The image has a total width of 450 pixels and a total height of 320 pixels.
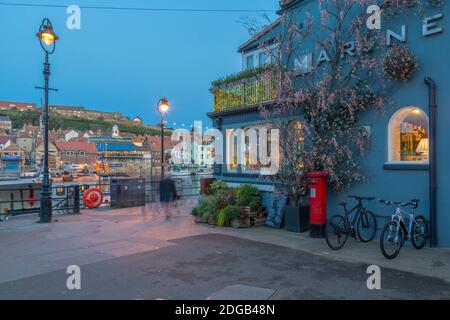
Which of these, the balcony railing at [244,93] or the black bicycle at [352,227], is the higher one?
the balcony railing at [244,93]

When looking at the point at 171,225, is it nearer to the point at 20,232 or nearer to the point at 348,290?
the point at 20,232

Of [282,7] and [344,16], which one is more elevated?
[282,7]

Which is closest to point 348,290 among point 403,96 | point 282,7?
point 403,96

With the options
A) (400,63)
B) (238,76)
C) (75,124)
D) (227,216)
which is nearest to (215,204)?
(227,216)

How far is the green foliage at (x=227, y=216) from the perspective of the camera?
35.7 ft

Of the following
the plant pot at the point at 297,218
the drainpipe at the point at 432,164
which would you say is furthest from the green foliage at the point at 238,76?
the drainpipe at the point at 432,164

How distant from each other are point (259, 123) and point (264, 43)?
2.49 m

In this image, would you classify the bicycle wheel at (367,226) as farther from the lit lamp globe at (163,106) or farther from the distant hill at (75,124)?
the distant hill at (75,124)

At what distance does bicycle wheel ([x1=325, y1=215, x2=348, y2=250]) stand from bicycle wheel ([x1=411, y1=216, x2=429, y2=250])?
136cm

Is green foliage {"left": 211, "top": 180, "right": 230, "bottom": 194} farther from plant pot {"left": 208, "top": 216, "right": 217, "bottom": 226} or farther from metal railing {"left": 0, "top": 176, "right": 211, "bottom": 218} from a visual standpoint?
metal railing {"left": 0, "top": 176, "right": 211, "bottom": 218}

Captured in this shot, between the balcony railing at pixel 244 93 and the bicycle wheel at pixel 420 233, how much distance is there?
16.8 ft

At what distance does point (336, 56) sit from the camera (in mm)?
9680

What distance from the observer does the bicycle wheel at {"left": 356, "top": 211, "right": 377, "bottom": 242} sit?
884 centimetres

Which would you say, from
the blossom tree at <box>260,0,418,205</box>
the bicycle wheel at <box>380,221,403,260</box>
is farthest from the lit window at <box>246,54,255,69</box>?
the bicycle wheel at <box>380,221,403,260</box>
